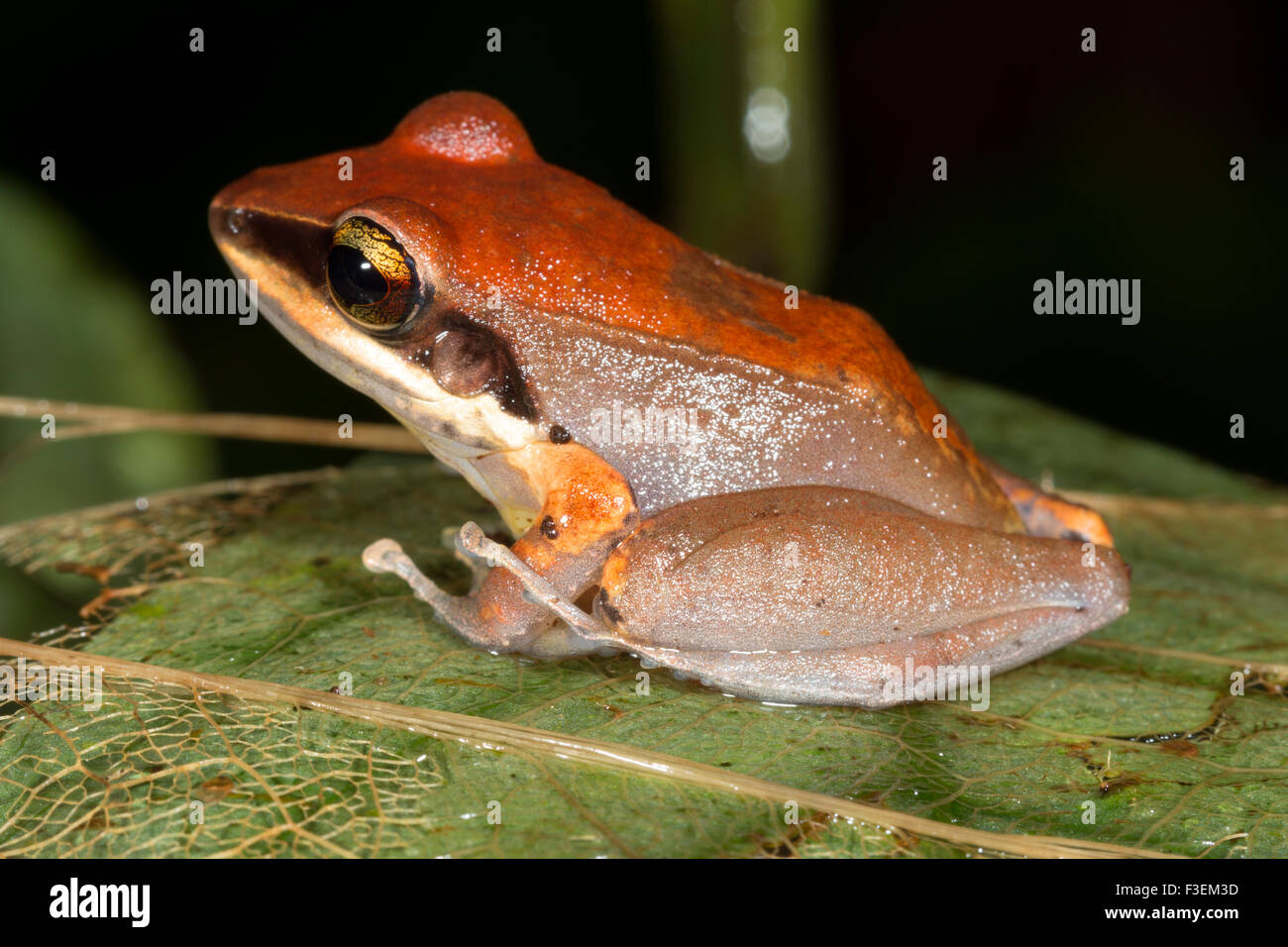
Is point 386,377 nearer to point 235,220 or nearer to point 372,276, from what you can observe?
point 372,276

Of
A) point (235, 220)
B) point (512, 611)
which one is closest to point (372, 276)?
point (235, 220)

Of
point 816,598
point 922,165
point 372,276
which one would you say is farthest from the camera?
point 922,165

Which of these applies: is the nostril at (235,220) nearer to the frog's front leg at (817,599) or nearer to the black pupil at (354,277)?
the black pupil at (354,277)

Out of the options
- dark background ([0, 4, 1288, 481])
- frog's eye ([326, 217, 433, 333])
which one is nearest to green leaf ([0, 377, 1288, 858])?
frog's eye ([326, 217, 433, 333])

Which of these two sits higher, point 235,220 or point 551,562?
point 235,220

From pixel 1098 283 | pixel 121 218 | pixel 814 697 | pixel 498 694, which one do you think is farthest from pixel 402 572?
pixel 1098 283

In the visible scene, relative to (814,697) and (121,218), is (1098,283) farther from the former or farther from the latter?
(121,218)
